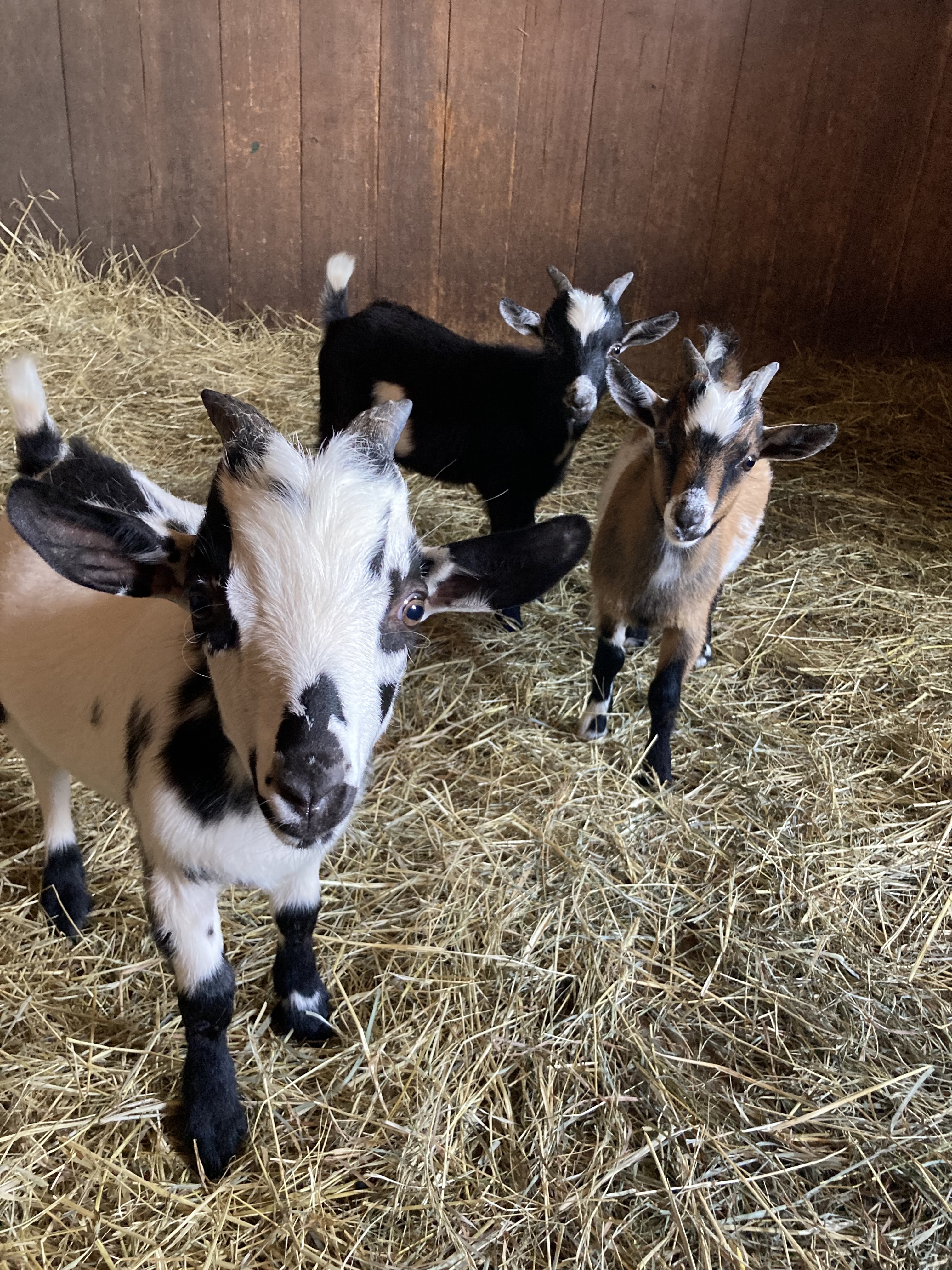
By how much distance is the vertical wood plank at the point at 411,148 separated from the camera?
17.9 ft

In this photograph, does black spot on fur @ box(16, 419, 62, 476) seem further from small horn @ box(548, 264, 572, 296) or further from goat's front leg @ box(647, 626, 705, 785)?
small horn @ box(548, 264, 572, 296)

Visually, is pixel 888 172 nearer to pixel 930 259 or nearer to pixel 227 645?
pixel 930 259

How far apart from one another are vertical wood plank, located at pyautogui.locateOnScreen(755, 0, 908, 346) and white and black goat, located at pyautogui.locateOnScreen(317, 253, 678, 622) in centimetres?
270

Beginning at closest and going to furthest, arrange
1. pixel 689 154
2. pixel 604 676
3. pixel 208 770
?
pixel 208 770, pixel 604 676, pixel 689 154

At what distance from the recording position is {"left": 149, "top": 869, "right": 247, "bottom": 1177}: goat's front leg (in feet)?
5.88

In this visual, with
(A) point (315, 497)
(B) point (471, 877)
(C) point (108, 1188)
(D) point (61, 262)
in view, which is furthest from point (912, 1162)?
(D) point (61, 262)

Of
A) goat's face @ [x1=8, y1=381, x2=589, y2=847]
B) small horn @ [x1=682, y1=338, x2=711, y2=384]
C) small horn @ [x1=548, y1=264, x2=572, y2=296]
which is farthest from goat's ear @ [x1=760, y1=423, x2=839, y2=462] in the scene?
goat's face @ [x1=8, y1=381, x2=589, y2=847]

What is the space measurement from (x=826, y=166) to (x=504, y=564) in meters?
5.94

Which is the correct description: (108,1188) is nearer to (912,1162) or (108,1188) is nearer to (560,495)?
(912,1162)

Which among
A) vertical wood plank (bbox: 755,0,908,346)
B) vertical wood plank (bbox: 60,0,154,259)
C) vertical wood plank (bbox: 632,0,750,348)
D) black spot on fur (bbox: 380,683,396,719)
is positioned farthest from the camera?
vertical wood plank (bbox: 755,0,908,346)

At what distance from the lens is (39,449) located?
223 centimetres

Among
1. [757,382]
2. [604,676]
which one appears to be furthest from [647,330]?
[604,676]

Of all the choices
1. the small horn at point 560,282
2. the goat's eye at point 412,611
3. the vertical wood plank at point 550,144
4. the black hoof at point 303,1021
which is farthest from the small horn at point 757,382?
the vertical wood plank at point 550,144

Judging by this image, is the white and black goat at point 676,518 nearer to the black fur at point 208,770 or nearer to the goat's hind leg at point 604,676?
the goat's hind leg at point 604,676
